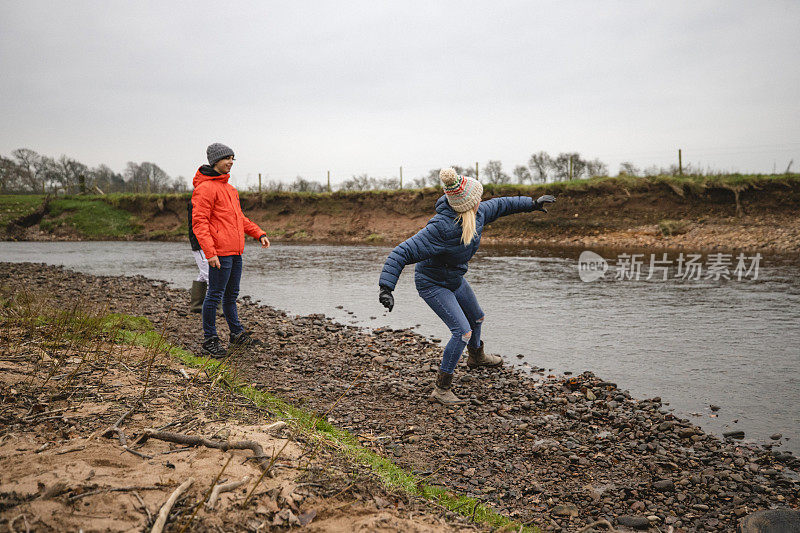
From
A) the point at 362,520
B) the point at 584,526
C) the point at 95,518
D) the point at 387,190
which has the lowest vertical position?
the point at 584,526

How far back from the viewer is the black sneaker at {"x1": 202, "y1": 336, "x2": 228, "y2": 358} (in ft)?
22.3

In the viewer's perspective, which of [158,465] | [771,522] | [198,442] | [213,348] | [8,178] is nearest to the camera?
[158,465]

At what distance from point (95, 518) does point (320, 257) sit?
21402 millimetres

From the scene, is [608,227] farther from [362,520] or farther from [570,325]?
[362,520]

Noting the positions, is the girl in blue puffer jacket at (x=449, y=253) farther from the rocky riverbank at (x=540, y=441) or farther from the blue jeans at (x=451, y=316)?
the rocky riverbank at (x=540, y=441)

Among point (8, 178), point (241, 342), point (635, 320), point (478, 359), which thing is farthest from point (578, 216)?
point (8, 178)

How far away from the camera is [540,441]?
480cm

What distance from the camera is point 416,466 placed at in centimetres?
425

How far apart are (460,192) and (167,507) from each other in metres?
3.98

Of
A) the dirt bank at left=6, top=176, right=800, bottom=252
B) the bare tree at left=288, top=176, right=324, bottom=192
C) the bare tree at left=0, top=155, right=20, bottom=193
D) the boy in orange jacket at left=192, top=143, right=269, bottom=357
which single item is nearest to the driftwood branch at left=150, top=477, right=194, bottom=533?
the boy in orange jacket at left=192, top=143, right=269, bottom=357

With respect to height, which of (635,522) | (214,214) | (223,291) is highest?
(214,214)

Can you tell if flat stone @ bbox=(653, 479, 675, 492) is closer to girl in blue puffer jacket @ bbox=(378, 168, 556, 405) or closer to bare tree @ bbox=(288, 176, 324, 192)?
girl in blue puffer jacket @ bbox=(378, 168, 556, 405)

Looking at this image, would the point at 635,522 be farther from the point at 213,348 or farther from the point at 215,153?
the point at 215,153

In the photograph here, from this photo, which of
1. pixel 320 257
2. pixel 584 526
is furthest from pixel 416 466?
pixel 320 257
